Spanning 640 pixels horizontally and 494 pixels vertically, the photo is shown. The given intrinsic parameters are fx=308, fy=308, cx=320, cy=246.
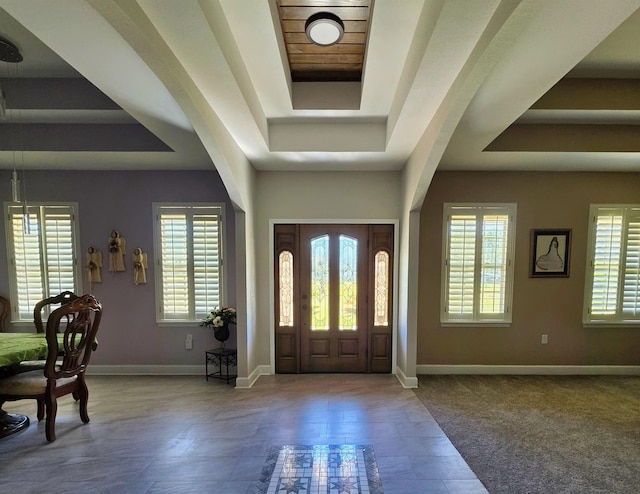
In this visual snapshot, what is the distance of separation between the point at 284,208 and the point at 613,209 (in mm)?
4491

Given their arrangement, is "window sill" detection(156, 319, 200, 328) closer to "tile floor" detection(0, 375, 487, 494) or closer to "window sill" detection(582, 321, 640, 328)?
"tile floor" detection(0, 375, 487, 494)

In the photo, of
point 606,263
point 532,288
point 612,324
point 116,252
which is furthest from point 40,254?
point 612,324

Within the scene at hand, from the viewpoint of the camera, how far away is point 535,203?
4.22 meters

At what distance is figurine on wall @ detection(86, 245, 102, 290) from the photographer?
13.7 ft

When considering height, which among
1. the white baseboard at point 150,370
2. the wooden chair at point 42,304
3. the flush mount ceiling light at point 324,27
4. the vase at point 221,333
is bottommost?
the white baseboard at point 150,370

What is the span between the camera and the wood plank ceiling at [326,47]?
6.70 ft

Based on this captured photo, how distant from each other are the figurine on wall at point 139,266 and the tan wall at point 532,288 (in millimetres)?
3827

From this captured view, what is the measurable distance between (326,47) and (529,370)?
15.5 ft

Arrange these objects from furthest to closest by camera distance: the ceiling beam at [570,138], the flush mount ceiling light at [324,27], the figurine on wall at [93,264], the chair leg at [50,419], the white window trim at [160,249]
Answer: the white window trim at [160,249]
the figurine on wall at [93,264]
the ceiling beam at [570,138]
the chair leg at [50,419]
the flush mount ceiling light at [324,27]

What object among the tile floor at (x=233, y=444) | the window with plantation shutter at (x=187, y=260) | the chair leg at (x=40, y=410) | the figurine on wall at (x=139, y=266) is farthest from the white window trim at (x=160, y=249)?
the chair leg at (x=40, y=410)

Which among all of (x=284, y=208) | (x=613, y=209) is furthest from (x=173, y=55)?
(x=613, y=209)

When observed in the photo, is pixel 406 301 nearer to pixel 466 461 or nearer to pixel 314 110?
pixel 466 461

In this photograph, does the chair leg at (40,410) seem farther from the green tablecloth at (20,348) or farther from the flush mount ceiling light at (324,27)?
the flush mount ceiling light at (324,27)

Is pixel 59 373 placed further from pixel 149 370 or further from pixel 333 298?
pixel 333 298
